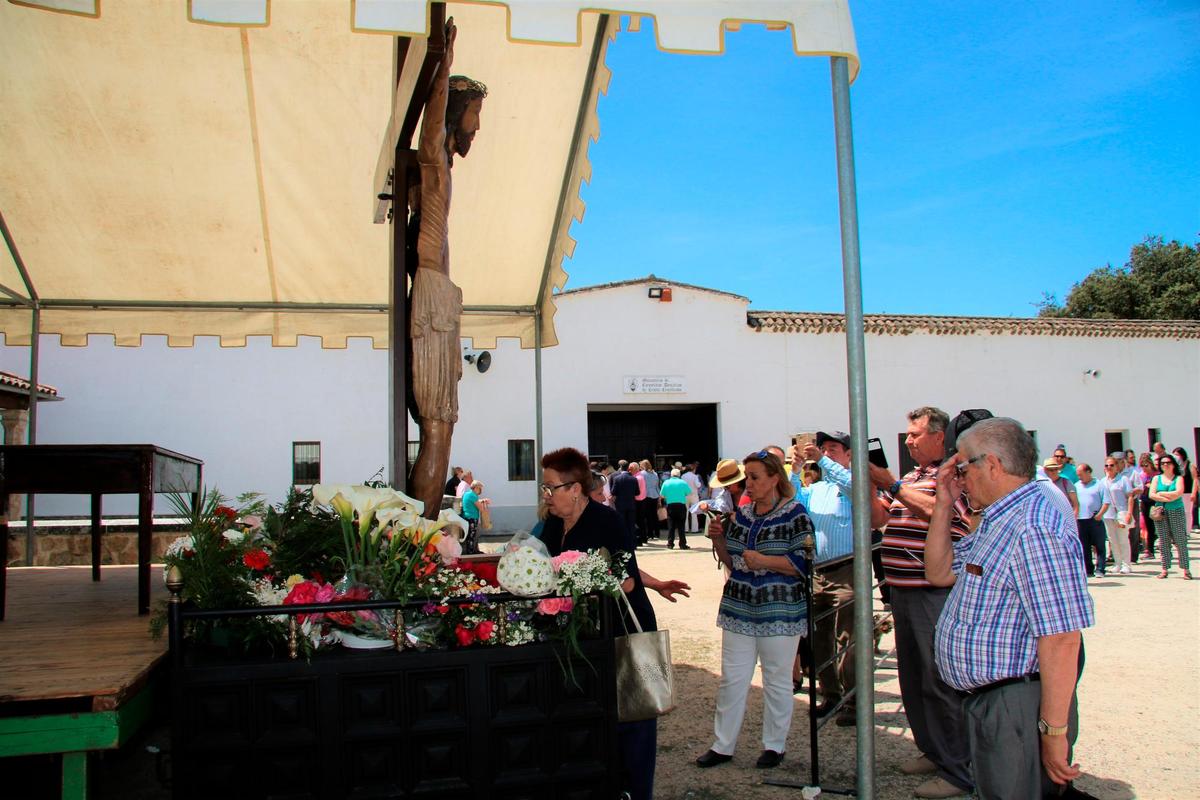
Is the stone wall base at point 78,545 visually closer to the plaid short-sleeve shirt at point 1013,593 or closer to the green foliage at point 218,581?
the green foliage at point 218,581

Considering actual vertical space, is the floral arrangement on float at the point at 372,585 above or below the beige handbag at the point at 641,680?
above

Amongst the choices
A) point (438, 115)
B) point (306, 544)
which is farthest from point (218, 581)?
point (438, 115)

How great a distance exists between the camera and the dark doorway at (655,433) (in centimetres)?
2277

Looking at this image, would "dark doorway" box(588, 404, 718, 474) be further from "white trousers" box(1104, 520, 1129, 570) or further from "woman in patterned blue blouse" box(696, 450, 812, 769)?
"woman in patterned blue blouse" box(696, 450, 812, 769)

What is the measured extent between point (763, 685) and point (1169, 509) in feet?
33.6

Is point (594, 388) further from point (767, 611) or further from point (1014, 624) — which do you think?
point (1014, 624)

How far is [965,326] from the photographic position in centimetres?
2439

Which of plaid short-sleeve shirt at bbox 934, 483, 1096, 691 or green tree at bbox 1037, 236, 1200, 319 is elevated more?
green tree at bbox 1037, 236, 1200, 319

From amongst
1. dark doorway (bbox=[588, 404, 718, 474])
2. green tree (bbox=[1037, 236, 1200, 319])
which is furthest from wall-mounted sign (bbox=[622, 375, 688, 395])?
green tree (bbox=[1037, 236, 1200, 319])

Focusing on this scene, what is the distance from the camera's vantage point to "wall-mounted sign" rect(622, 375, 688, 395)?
71.9ft

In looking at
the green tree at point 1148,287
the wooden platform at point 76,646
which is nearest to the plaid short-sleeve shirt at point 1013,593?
the wooden platform at point 76,646

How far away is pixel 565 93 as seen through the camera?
549cm

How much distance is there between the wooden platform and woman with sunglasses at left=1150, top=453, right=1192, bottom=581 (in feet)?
40.0

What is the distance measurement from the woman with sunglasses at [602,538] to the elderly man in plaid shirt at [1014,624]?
1.22 m
